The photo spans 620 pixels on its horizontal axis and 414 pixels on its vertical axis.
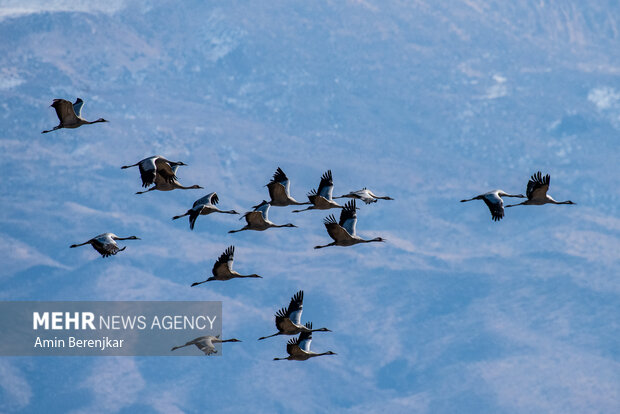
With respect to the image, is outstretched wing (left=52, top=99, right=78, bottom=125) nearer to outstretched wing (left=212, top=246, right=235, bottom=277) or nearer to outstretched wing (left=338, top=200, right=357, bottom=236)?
outstretched wing (left=212, top=246, right=235, bottom=277)

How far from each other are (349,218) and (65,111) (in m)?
16.0

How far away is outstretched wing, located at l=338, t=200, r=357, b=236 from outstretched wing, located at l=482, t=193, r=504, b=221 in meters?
7.07

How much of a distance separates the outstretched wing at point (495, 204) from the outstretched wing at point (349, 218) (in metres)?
7.07

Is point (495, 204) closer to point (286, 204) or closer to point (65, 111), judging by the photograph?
point (286, 204)

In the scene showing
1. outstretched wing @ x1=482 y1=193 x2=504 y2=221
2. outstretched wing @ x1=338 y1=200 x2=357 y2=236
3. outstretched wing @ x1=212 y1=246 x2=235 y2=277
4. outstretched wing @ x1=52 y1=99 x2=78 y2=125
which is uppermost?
outstretched wing @ x1=52 y1=99 x2=78 y2=125

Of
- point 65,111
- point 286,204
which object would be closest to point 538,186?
point 286,204

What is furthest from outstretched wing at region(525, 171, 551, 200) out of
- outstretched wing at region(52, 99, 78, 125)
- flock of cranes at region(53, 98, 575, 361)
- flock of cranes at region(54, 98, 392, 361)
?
outstretched wing at region(52, 99, 78, 125)

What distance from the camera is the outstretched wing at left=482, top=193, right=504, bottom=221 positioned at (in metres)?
64.1

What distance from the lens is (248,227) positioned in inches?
2741

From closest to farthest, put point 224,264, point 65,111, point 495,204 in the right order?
point 495,204
point 224,264
point 65,111

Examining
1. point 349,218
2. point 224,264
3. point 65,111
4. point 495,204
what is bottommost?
point 224,264

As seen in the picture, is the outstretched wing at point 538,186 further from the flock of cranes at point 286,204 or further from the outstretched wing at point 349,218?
the outstretched wing at point 349,218

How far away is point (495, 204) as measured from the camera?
64.6 m

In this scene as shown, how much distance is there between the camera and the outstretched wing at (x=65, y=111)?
68.3m
